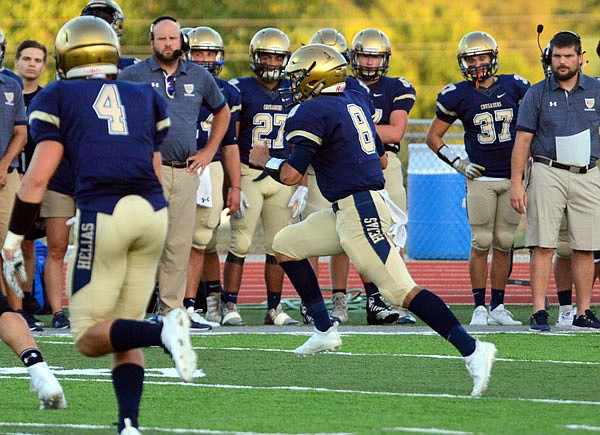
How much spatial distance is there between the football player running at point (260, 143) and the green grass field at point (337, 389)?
945mm

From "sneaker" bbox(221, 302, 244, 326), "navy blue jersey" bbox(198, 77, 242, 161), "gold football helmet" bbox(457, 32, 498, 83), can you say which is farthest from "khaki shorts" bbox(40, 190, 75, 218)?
"gold football helmet" bbox(457, 32, 498, 83)

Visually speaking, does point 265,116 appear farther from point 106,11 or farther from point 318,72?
point 318,72

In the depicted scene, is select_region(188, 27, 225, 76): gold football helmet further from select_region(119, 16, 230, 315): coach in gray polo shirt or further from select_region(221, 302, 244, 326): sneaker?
select_region(221, 302, 244, 326): sneaker

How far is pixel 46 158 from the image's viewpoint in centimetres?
554

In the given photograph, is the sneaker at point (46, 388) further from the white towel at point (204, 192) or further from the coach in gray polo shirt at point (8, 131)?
the white towel at point (204, 192)

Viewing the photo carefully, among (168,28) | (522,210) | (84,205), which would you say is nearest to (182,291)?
(168,28)

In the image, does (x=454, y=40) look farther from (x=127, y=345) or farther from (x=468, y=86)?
(x=127, y=345)

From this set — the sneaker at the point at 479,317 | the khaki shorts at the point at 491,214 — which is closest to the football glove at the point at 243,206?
→ the khaki shorts at the point at 491,214

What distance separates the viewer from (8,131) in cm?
926

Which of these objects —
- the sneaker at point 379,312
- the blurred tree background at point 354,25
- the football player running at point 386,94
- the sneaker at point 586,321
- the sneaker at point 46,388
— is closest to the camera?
the sneaker at point 46,388

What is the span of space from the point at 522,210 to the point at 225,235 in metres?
9.21

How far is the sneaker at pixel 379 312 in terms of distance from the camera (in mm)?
9914

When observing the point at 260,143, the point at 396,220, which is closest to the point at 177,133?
the point at 260,143

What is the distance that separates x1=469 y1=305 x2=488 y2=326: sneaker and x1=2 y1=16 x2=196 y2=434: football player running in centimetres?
461
